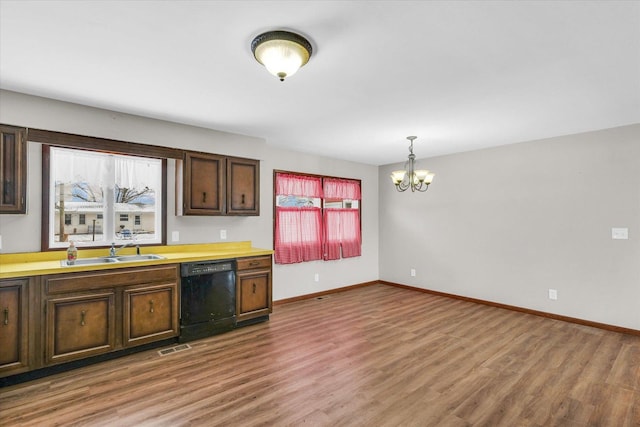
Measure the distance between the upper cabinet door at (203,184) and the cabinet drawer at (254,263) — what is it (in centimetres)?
67

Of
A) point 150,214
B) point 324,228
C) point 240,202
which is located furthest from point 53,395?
point 324,228

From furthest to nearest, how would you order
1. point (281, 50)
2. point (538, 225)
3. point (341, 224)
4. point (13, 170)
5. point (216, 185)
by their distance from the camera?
point (341, 224)
point (538, 225)
point (216, 185)
point (13, 170)
point (281, 50)

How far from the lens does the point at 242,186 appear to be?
423 centimetres

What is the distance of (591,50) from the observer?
2152mm

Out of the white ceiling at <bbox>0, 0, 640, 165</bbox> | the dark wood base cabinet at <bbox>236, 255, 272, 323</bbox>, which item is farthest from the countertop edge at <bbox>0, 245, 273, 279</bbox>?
the white ceiling at <bbox>0, 0, 640, 165</bbox>

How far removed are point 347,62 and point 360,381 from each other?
252 centimetres

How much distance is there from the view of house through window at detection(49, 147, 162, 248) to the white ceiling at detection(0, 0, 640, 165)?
0.64m

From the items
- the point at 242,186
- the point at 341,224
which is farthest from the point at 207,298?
the point at 341,224

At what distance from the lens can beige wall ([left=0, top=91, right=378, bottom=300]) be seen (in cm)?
300

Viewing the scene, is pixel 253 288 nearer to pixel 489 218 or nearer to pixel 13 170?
pixel 13 170

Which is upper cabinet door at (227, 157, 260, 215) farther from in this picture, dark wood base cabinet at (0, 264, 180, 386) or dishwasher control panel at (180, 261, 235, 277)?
dark wood base cabinet at (0, 264, 180, 386)

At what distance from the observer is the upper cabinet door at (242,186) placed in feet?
13.5

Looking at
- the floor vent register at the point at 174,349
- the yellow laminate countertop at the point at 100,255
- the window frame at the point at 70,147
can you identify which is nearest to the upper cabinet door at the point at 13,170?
the window frame at the point at 70,147

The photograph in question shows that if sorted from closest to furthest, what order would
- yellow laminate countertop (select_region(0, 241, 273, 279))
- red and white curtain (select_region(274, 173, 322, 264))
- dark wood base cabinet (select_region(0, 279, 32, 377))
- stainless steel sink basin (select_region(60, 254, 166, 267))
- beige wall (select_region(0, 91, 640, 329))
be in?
dark wood base cabinet (select_region(0, 279, 32, 377)), yellow laminate countertop (select_region(0, 241, 273, 279)), stainless steel sink basin (select_region(60, 254, 166, 267)), beige wall (select_region(0, 91, 640, 329)), red and white curtain (select_region(274, 173, 322, 264))
